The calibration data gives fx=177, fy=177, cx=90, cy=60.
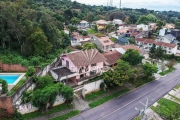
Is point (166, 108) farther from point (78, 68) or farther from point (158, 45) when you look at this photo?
point (158, 45)

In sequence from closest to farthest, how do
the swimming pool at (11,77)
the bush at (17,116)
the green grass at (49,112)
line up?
the bush at (17,116), the green grass at (49,112), the swimming pool at (11,77)

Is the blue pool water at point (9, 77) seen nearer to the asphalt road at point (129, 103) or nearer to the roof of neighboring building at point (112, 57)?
the asphalt road at point (129, 103)

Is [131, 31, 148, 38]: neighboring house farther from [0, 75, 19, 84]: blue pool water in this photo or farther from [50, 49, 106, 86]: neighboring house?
[0, 75, 19, 84]: blue pool water

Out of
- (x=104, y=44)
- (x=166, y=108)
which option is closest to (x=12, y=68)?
(x=166, y=108)

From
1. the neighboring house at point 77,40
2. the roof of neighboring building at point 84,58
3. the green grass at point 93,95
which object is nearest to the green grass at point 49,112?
the green grass at point 93,95

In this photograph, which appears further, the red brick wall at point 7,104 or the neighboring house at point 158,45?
the neighboring house at point 158,45

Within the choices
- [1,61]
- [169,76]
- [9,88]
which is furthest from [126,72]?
[1,61]

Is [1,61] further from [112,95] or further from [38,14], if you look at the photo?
[112,95]
